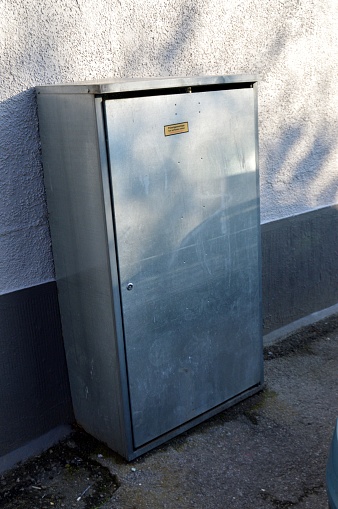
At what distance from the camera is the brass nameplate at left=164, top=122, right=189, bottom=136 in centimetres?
301

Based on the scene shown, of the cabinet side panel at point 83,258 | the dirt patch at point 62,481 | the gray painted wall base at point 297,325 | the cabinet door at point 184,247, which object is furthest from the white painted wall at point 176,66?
the dirt patch at point 62,481

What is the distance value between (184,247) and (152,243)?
0.73ft

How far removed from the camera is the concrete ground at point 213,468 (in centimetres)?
305

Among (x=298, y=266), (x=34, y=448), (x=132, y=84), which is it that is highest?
(x=132, y=84)

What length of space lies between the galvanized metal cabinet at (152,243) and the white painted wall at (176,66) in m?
0.12

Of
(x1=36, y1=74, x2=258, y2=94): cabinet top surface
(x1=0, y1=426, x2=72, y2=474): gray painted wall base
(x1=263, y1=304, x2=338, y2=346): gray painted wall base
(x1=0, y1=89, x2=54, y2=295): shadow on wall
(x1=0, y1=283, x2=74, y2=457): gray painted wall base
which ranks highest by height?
(x1=36, y1=74, x2=258, y2=94): cabinet top surface

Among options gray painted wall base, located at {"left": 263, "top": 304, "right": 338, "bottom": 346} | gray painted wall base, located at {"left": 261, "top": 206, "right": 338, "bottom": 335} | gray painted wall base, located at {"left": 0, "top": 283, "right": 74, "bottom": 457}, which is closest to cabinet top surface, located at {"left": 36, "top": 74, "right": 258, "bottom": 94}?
gray painted wall base, located at {"left": 0, "top": 283, "right": 74, "bottom": 457}

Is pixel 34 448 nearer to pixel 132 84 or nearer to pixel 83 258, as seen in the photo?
pixel 83 258

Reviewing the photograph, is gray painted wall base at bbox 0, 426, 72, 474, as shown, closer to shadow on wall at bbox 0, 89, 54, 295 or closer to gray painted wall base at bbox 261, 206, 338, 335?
shadow on wall at bbox 0, 89, 54, 295

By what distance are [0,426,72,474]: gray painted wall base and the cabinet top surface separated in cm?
179

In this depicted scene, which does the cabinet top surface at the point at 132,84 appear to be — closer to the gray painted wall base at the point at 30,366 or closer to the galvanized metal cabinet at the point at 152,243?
the galvanized metal cabinet at the point at 152,243

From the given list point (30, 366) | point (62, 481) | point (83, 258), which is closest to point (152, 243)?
point (83, 258)

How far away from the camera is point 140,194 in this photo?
117 inches

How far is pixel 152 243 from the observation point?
3076 millimetres
